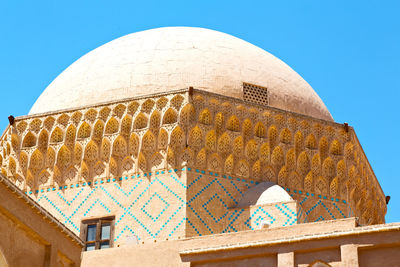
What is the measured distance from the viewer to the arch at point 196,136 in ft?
40.5

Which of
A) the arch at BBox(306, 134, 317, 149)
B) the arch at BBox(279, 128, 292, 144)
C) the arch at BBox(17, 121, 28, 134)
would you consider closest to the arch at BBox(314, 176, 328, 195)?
the arch at BBox(306, 134, 317, 149)

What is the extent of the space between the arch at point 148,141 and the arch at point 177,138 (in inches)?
11.9

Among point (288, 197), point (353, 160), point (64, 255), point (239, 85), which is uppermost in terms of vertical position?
point (239, 85)

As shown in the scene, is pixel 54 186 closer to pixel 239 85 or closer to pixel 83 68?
pixel 83 68

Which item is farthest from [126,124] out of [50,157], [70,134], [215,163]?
[215,163]

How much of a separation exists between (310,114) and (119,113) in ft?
9.84

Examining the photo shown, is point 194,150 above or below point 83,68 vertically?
below

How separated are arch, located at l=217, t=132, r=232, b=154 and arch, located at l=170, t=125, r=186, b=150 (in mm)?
573

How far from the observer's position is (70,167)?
501 inches

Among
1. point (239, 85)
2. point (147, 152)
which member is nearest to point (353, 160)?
point (239, 85)

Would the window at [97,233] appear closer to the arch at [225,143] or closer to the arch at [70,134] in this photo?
the arch at [70,134]

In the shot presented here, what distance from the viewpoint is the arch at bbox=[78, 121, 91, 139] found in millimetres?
12820

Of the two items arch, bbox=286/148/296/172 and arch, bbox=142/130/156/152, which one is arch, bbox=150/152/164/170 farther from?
arch, bbox=286/148/296/172

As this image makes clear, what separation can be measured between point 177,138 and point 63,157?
1.78 metres
